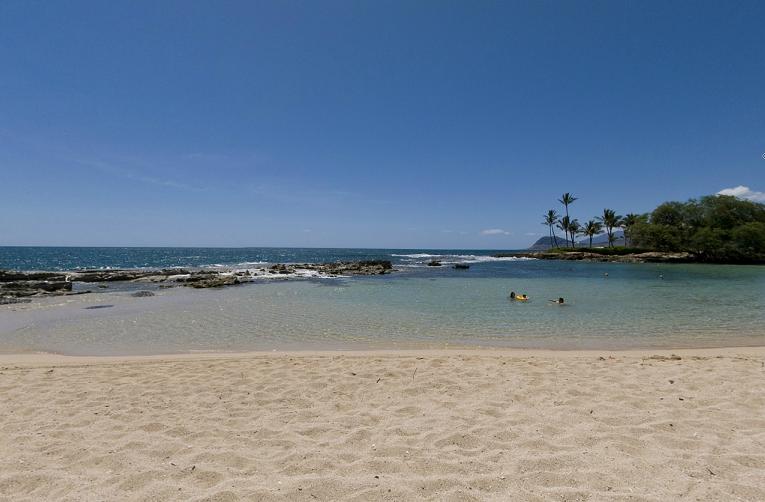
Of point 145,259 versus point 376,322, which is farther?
point 145,259

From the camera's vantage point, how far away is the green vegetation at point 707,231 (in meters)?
59.0

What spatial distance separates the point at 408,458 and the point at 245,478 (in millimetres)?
1777

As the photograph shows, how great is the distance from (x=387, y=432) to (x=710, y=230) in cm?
8094

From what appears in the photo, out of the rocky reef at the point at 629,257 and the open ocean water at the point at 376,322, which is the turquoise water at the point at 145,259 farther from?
the open ocean water at the point at 376,322

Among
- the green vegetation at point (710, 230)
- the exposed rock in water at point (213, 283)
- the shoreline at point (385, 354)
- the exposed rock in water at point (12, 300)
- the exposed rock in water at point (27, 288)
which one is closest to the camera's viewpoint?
the shoreline at point (385, 354)

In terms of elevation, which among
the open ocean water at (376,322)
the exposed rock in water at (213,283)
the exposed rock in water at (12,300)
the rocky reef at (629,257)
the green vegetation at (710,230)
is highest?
the green vegetation at (710,230)

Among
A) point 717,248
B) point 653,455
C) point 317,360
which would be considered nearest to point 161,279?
point 317,360

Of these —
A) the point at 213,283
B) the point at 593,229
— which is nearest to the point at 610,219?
the point at 593,229

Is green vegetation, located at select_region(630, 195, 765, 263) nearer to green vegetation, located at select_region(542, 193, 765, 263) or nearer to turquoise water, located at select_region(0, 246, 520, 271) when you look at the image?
green vegetation, located at select_region(542, 193, 765, 263)

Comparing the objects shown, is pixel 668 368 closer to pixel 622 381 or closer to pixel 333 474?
pixel 622 381

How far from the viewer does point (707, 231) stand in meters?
61.5

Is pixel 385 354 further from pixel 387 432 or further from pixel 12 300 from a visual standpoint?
pixel 12 300

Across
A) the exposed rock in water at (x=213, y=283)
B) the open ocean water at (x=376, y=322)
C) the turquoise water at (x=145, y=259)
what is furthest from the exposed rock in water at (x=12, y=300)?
the turquoise water at (x=145, y=259)

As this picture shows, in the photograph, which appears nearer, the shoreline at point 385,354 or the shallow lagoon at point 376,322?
the shoreline at point 385,354
